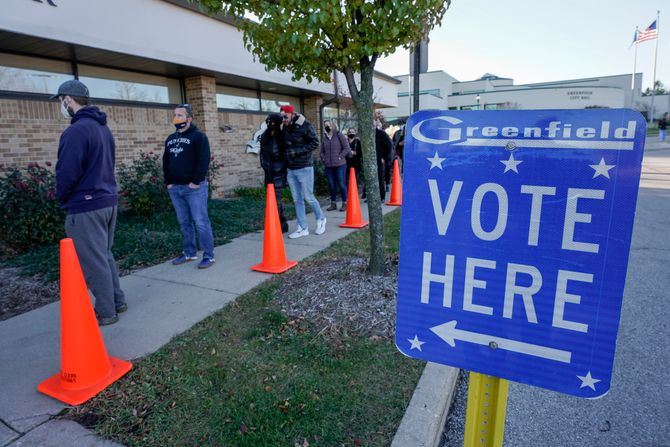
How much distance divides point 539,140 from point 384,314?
2.77 metres

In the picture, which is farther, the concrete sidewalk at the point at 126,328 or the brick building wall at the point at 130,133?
the brick building wall at the point at 130,133

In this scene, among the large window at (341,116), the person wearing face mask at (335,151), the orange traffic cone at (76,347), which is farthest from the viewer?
the large window at (341,116)

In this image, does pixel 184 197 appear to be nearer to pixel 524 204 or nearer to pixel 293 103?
pixel 524 204

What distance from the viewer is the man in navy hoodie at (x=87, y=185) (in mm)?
3348

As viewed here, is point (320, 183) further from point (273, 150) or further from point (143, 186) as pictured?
point (273, 150)

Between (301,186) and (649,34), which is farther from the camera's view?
(649,34)

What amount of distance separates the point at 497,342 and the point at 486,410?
11.0 inches

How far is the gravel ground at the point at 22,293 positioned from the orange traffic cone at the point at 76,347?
5.72ft

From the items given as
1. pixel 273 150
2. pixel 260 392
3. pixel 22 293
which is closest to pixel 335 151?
pixel 273 150

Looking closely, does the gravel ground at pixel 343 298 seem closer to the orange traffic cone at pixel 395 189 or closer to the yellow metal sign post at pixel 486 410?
the yellow metal sign post at pixel 486 410

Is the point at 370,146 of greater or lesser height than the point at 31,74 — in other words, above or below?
below

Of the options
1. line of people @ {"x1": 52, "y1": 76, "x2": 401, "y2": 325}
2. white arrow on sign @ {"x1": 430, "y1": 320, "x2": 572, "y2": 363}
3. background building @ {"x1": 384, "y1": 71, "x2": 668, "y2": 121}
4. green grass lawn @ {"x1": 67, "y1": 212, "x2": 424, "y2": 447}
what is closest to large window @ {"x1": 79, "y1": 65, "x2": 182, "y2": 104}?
line of people @ {"x1": 52, "y1": 76, "x2": 401, "y2": 325}

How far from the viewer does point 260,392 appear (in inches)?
105

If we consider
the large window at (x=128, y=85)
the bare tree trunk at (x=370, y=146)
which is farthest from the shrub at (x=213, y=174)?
the bare tree trunk at (x=370, y=146)
